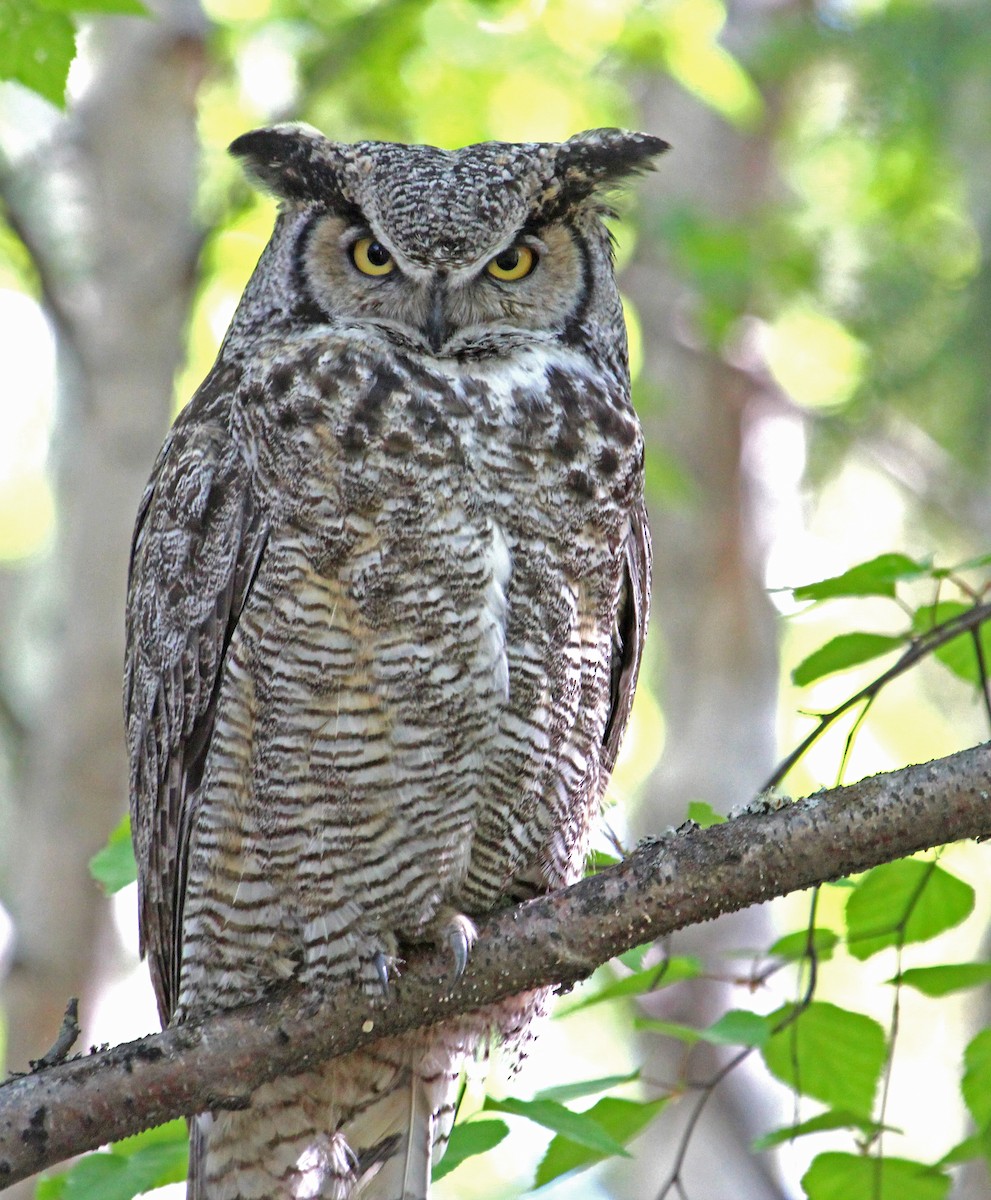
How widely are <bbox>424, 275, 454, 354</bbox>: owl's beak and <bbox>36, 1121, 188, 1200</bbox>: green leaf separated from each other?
1.37 meters

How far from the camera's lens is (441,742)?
2318 mm

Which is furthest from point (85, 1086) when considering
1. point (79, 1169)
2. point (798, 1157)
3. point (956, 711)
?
point (956, 711)

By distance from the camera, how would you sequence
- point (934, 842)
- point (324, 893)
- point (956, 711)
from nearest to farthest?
point (934, 842) < point (324, 893) < point (956, 711)

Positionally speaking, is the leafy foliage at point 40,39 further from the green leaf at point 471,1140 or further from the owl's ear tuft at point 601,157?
the green leaf at point 471,1140

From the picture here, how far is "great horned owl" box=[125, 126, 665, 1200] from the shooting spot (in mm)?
2287

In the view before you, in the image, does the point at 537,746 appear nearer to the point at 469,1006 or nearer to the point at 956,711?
the point at 469,1006

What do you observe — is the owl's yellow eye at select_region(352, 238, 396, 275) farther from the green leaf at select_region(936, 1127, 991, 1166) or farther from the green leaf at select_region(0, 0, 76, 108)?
the green leaf at select_region(936, 1127, 991, 1166)

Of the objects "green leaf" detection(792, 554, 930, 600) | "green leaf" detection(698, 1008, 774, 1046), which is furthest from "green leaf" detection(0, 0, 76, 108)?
"green leaf" detection(698, 1008, 774, 1046)

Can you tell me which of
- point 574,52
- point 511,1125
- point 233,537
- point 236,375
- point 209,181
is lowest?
point 511,1125

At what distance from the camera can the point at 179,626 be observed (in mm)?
2480

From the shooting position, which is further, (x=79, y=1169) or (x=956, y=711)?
(x=956, y=711)

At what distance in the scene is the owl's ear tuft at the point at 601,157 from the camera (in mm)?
2658

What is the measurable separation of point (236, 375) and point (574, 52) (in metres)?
3.17

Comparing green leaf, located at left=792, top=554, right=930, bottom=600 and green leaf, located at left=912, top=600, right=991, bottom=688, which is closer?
green leaf, located at left=792, top=554, right=930, bottom=600
